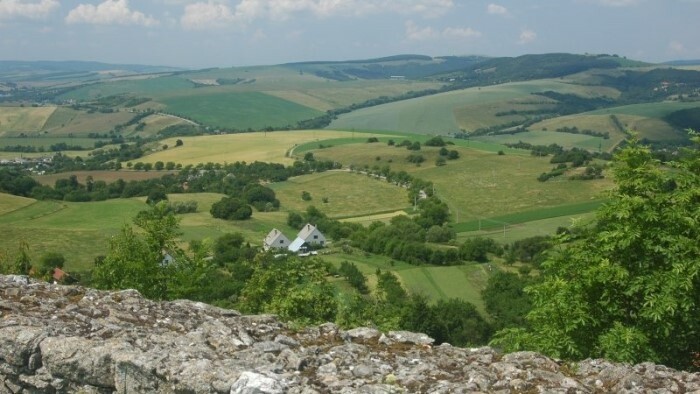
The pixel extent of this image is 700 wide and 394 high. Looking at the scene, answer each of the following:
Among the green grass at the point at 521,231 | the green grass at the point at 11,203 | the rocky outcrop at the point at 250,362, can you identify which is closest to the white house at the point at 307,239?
the green grass at the point at 521,231

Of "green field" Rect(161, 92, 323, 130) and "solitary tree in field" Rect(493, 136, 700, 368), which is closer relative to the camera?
"solitary tree in field" Rect(493, 136, 700, 368)

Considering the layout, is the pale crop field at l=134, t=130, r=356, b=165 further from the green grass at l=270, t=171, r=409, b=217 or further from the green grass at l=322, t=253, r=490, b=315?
the green grass at l=322, t=253, r=490, b=315

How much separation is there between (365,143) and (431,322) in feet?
250

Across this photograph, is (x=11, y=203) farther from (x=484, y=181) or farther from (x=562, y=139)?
(x=562, y=139)

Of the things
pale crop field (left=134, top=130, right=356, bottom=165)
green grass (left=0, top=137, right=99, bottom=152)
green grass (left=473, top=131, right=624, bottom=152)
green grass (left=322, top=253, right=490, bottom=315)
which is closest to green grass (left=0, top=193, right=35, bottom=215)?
green grass (left=322, top=253, right=490, bottom=315)

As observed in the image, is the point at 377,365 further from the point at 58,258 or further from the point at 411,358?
the point at 58,258

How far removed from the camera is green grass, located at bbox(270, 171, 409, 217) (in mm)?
63250

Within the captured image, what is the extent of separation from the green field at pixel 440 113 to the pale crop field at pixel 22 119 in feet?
228

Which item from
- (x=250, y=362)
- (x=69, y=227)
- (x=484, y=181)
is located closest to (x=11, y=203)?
(x=69, y=227)

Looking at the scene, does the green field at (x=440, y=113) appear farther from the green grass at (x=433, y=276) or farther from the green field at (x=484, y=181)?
the green grass at (x=433, y=276)

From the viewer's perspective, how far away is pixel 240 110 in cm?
16700

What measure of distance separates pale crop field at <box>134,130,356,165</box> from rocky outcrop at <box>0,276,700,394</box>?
264ft

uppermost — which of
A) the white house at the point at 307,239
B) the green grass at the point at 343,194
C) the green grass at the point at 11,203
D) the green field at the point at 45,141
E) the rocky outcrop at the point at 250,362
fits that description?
the rocky outcrop at the point at 250,362

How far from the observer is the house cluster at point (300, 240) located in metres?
45.8
